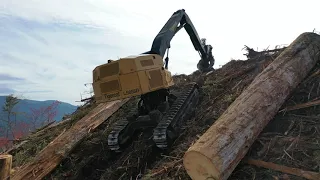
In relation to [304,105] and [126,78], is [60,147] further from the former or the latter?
[304,105]

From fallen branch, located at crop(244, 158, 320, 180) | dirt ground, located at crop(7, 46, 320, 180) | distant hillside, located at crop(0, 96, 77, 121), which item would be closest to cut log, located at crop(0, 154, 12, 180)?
dirt ground, located at crop(7, 46, 320, 180)

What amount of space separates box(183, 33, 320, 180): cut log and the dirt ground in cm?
22

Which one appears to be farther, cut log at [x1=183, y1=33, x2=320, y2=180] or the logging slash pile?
the logging slash pile

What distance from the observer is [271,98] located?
198 inches

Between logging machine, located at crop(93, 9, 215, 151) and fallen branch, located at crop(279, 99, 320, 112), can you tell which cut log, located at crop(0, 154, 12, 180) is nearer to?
logging machine, located at crop(93, 9, 215, 151)

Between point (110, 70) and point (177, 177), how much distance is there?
7.91 ft

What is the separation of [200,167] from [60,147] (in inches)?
158

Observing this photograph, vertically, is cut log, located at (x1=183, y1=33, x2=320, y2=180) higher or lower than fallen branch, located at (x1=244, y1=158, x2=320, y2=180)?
higher

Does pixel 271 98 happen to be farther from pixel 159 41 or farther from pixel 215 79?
pixel 215 79

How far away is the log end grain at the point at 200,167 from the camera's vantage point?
3885mm

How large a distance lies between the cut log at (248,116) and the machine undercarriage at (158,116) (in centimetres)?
158

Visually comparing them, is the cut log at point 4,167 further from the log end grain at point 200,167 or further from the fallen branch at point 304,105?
the fallen branch at point 304,105

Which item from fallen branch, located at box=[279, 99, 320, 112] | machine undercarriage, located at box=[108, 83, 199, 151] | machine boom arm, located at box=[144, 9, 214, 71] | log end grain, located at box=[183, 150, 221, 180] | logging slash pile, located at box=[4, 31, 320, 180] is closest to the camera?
log end grain, located at box=[183, 150, 221, 180]

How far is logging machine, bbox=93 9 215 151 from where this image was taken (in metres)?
5.87
